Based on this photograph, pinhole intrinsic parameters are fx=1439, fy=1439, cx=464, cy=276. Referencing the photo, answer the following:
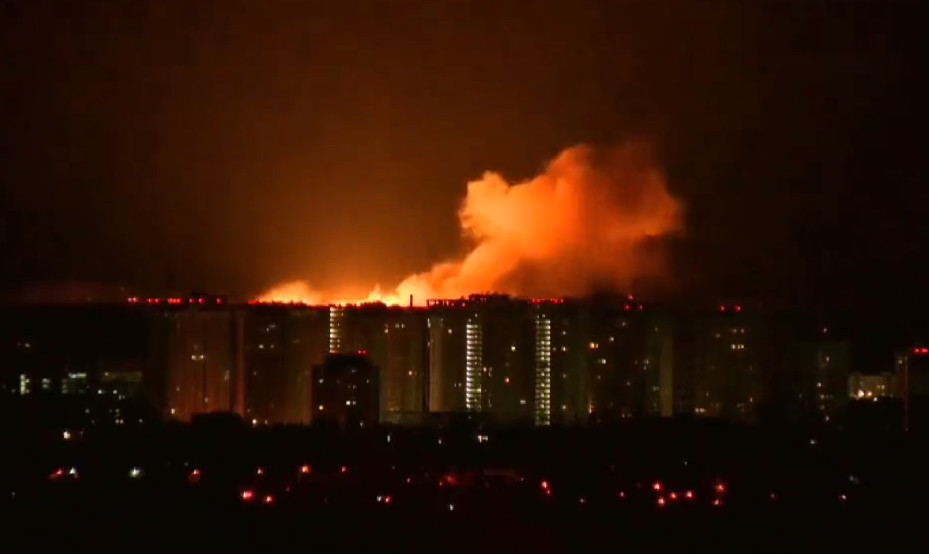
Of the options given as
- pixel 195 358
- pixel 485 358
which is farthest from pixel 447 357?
pixel 195 358

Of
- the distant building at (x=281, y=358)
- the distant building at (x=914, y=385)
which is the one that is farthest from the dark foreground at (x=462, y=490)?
the distant building at (x=281, y=358)

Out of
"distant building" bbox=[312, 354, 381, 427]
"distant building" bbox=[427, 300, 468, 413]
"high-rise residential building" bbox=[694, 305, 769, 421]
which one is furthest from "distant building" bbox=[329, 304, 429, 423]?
"high-rise residential building" bbox=[694, 305, 769, 421]

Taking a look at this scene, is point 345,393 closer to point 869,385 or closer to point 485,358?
point 485,358

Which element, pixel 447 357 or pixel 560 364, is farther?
pixel 447 357

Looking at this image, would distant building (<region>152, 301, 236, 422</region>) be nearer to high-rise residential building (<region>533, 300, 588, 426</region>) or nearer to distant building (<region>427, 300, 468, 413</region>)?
distant building (<region>427, 300, 468, 413</region>)

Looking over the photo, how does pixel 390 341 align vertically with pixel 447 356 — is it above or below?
above

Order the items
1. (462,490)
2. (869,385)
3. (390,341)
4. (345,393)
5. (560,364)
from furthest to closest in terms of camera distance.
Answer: (390,341)
(869,385)
(560,364)
(345,393)
(462,490)

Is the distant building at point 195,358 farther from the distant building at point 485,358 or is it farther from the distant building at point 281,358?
the distant building at point 485,358

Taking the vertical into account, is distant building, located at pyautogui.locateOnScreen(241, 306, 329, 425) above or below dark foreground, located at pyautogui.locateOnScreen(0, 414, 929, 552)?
above
